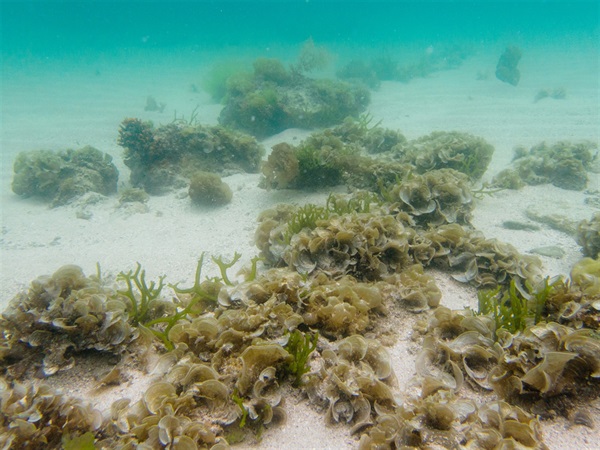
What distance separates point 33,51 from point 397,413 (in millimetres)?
73703

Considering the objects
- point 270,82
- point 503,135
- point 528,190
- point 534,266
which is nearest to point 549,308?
point 534,266

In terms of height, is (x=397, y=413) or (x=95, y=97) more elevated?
(x=95, y=97)

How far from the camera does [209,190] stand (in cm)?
720

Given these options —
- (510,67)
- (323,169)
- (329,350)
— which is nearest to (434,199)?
(323,169)

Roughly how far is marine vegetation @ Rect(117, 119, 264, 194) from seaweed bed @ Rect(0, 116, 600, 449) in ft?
19.7

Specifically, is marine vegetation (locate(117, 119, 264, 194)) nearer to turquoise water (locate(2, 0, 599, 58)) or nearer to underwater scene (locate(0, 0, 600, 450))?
underwater scene (locate(0, 0, 600, 450))

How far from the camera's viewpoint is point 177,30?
83.1 metres

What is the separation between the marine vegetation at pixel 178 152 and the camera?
8586 millimetres

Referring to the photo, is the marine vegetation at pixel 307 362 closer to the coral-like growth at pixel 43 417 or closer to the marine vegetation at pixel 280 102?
the coral-like growth at pixel 43 417

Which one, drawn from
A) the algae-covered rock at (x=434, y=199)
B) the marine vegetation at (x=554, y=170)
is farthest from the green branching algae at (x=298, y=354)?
the marine vegetation at (x=554, y=170)

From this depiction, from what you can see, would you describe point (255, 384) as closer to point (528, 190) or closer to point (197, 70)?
point (528, 190)

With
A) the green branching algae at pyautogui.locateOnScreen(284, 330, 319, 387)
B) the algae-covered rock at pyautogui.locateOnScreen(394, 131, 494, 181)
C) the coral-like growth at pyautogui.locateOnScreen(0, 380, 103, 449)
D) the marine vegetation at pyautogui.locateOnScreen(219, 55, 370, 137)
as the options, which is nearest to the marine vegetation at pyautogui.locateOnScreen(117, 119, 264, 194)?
the marine vegetation at pyautogui.locateOnScreen(219, 55, 370, 137)

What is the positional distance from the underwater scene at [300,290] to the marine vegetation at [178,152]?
0.06 meters

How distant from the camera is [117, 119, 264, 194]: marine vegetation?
28.2ft
